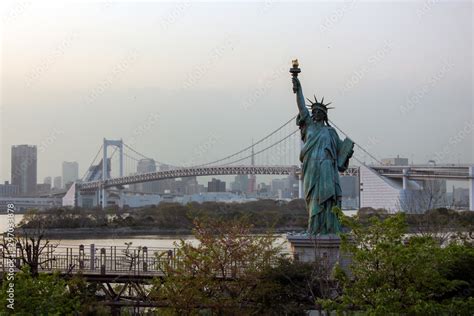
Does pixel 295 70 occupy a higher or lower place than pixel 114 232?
higher

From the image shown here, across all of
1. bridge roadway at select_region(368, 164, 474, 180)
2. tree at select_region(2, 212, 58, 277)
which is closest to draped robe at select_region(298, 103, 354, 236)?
tree at select_region(2, 212, 58, 277)

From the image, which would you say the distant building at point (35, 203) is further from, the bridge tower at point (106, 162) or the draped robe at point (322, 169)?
the draped robe at point (322, 169)

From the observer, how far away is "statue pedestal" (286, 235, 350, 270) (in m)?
9.25

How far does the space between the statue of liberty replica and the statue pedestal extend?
14 cm

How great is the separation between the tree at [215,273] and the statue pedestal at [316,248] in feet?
1.98

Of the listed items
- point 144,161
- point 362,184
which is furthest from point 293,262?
point 144,161

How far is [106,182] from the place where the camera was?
182 feet

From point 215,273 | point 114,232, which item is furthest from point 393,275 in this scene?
point 114,232

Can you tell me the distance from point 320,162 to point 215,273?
2458 mm

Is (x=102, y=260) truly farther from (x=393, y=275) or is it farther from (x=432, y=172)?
(x=432, y=172)

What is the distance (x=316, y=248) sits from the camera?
9242 mm

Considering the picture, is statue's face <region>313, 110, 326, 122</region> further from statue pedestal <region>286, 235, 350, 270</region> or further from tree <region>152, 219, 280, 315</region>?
tree <region>152, 219, 280, 315</region>

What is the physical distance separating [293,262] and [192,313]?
5.15 feet

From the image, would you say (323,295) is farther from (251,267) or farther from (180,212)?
(180,212)
